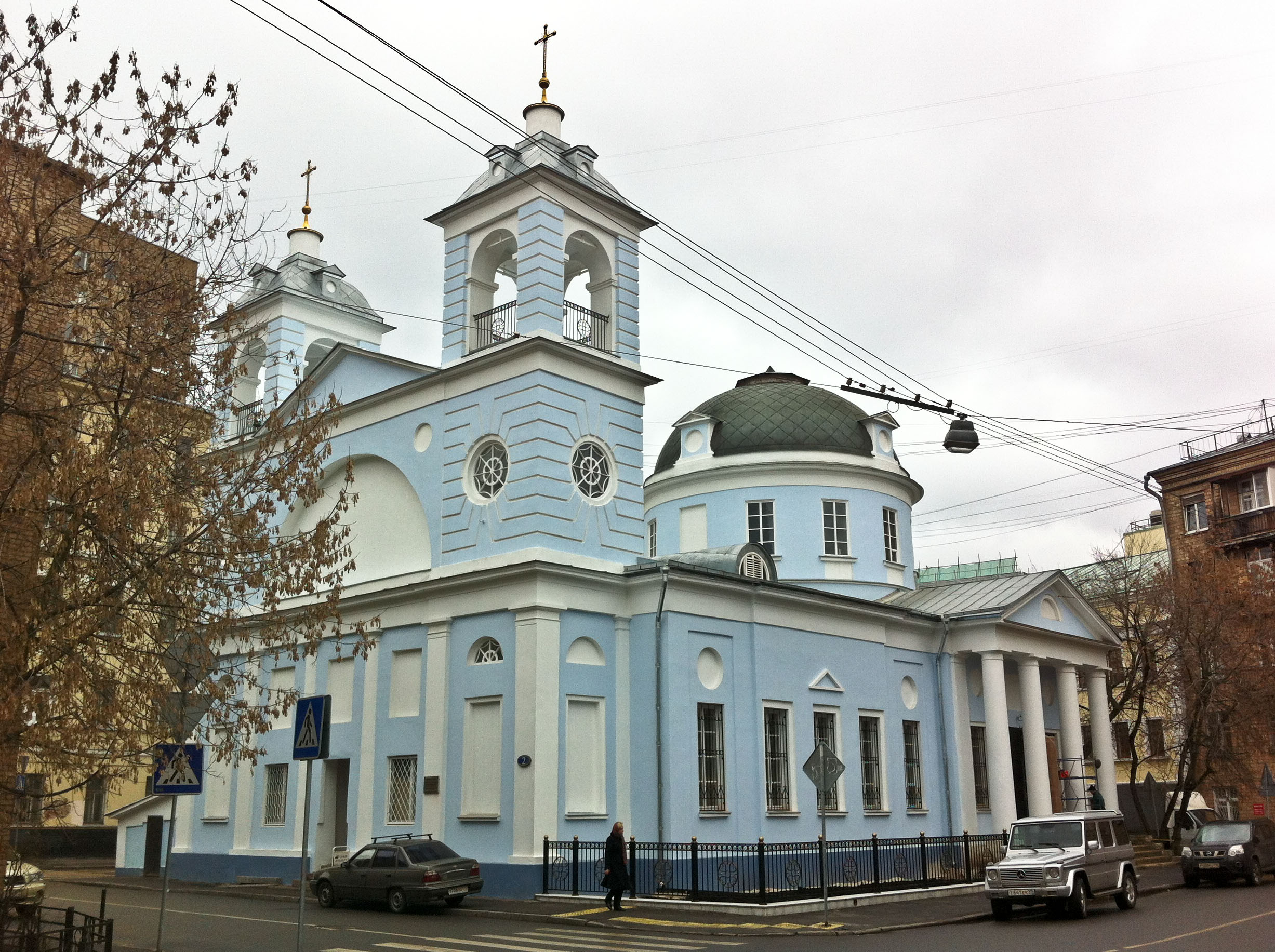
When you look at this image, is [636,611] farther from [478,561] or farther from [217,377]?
[217,377]

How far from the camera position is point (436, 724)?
22797mm

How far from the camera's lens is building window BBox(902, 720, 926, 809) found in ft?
92.0

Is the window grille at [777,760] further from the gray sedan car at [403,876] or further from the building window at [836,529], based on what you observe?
the building window at [836,529]

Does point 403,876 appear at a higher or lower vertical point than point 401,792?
lower

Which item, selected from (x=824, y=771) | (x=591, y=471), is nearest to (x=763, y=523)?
(x=591, y=471)

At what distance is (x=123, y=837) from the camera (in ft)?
97.4

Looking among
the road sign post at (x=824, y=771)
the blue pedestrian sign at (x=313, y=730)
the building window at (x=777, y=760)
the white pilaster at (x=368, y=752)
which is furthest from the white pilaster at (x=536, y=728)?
the blue pedestrian sign at (x=313, y=730)

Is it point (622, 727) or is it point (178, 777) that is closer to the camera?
point (178, 777)

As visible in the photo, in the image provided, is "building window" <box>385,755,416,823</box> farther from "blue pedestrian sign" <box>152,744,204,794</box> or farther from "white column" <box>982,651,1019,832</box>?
"white column" <box>982,651,1019,832</box>

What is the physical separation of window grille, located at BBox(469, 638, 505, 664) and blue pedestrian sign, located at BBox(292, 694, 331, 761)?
965 centimetres

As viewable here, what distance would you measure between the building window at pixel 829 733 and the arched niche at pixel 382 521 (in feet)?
30.6

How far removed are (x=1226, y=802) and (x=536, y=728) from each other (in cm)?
3408

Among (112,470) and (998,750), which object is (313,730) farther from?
(998,750)

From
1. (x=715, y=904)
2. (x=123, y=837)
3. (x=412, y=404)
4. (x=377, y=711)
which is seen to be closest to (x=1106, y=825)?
(x=715, y=904)
